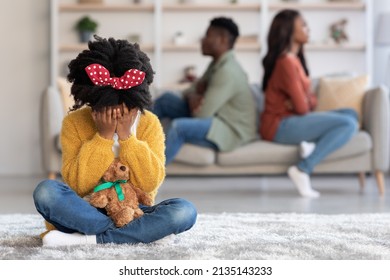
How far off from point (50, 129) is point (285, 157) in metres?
1.49

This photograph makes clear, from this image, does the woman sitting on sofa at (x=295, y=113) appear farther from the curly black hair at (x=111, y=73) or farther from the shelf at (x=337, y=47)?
the curly black hair at (x=111, y=73)

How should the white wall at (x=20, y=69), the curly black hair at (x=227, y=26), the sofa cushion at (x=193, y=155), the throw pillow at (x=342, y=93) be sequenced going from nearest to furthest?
1. the sofa cushion at (x=193, y=155)
2. the curly black hair at (x=227, y=26)
3. the throw pillow at (x=342, y=93)
4. the white wall at (x=20, y=69)

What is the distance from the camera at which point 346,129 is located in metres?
4.59

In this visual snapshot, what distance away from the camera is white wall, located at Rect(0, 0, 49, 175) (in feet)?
24.0

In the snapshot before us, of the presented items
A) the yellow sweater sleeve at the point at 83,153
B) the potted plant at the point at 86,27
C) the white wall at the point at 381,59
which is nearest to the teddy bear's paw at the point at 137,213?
the yellow sweater sleeve at the point at 83,153

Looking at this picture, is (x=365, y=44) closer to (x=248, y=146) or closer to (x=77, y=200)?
(x=248, y=146)

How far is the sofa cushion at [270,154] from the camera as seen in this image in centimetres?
469

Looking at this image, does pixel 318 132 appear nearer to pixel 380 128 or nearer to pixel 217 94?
pixel 380 128

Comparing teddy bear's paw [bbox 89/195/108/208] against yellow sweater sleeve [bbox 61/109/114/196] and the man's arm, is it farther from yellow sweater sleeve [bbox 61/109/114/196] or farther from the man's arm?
the man's arm

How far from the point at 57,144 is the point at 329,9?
11.0ft

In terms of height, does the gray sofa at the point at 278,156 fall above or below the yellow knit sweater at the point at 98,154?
below

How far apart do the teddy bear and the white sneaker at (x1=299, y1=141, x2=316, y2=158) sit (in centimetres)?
245

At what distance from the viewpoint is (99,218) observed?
2.21 m
